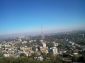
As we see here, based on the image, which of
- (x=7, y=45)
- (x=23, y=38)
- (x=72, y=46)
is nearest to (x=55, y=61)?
(x=72, y=46)

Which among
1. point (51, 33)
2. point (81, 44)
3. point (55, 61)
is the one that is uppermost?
point (51, 33)

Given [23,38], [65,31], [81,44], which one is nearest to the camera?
[81,44]

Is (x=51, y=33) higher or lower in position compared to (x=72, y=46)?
higher

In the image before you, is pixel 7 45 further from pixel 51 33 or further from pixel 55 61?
pixel 55 61

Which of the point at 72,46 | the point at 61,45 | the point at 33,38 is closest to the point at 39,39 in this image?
the point at 33,38

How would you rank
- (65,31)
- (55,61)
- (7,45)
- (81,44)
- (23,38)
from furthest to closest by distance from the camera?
1. (7,45)
2. (23,38)
3. (65,31)
4. (81,44)
5. (55,61)

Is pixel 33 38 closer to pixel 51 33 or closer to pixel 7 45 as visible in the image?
pixel 51 33

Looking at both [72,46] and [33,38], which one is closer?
[72,46]

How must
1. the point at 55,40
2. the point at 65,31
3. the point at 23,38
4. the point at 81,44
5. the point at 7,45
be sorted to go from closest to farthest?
the point at 81,44 → the point at 65,31 → the point at 55,40 → the point at 23,38 → the point at 7,45

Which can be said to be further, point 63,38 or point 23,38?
point 23,38
